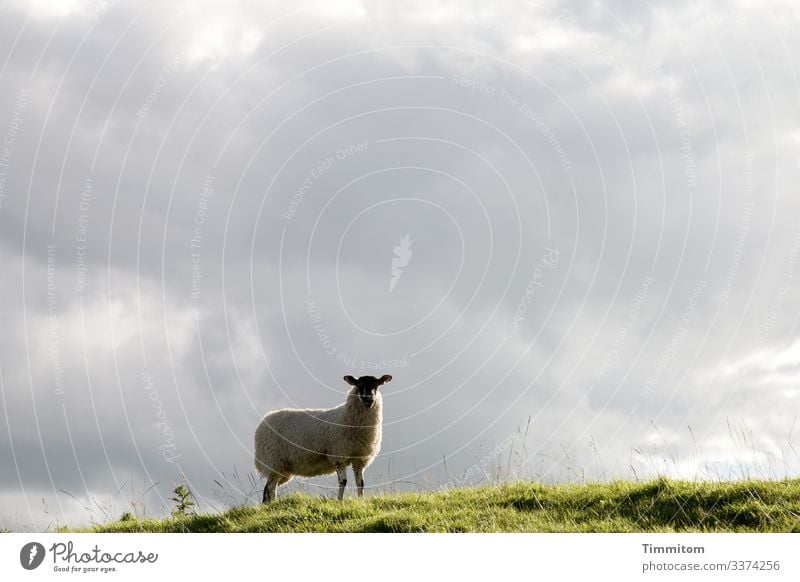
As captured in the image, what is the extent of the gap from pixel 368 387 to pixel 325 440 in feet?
5.53

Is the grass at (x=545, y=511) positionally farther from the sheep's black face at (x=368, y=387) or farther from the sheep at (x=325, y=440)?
the sheep's black face at (x=368, y=387)

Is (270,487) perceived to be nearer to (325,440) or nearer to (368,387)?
(325,440)

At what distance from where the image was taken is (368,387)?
19.1 metres

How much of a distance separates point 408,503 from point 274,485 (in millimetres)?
5657

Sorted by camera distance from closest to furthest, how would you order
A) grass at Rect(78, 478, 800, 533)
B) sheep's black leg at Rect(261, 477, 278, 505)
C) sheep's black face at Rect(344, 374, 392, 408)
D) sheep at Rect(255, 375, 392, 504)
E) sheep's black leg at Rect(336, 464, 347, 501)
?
grass at Rect(78, 478, 800, 533), sheep's black leg at Rect(336, 464, 347, 501), sheep's black face at Rect(344, 374, 392, 408), sheep at Rect(255, 375, 392, 504), sheep's black leg at Rect(261, 477, 278, 505)

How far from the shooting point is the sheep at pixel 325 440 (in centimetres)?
1912

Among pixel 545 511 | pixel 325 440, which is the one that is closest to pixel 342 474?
pixel 325 440

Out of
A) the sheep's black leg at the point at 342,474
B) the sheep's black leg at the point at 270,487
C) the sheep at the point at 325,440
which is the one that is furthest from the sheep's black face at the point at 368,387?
the sheep's black leg at the point at 270,487

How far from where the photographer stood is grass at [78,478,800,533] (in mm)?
13109

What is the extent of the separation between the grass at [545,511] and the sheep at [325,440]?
9.14 feet

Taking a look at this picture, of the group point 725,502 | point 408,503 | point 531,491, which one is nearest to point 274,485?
point 408,503

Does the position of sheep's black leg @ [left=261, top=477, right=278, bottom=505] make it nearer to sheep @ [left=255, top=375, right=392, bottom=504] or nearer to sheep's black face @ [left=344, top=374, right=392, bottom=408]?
sheep @ [left=255, top=375, right=392, bottom=504]

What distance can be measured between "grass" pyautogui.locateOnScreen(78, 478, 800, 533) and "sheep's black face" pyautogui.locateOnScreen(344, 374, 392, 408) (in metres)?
3.13

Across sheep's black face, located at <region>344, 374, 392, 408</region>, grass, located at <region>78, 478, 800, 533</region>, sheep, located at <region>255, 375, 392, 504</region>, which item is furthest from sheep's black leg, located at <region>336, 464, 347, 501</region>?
grass, located at <region>78, 478, 800, 533</region>
